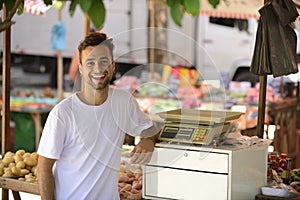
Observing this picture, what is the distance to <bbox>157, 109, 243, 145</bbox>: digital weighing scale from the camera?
3.66 metres

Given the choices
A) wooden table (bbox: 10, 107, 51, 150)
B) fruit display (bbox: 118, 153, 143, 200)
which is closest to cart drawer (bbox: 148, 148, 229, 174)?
fruit display (bbox: 118, 153, 143, 200)

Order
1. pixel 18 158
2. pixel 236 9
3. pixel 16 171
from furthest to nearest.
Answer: pixel 236 9
pixel 18 158
pixel 16 171

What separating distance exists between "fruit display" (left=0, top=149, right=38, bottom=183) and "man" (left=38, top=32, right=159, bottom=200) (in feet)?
2.58

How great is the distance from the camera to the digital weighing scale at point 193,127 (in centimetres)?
366

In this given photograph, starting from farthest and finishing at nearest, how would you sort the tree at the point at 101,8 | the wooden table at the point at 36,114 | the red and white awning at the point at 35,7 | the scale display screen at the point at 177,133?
1. the wooden table at the point at 36,114
2. the red and white awning at the point at 35,7
3. the scale display screen at the point at 177,133
4. the tree at the point at 101,8

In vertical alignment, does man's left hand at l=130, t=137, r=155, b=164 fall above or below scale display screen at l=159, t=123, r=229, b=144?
below

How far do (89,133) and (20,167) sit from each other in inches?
44.6

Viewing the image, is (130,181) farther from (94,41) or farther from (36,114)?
(36,114)

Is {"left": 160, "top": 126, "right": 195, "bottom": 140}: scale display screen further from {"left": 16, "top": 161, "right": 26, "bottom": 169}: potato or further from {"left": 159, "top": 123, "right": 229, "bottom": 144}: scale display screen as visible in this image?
{"left": 16, "top": 161, "right": 26, "bottom": 169}: potato

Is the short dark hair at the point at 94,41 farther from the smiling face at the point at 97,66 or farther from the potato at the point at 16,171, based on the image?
the potato at the point at 16,171

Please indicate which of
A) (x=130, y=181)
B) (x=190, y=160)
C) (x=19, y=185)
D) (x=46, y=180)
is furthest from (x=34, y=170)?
(x=190, y=160)

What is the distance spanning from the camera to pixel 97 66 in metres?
3.45

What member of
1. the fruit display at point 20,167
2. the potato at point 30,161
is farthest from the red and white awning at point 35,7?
the potato at point 30,161

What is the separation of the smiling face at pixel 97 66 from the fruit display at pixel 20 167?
109 centimetres
